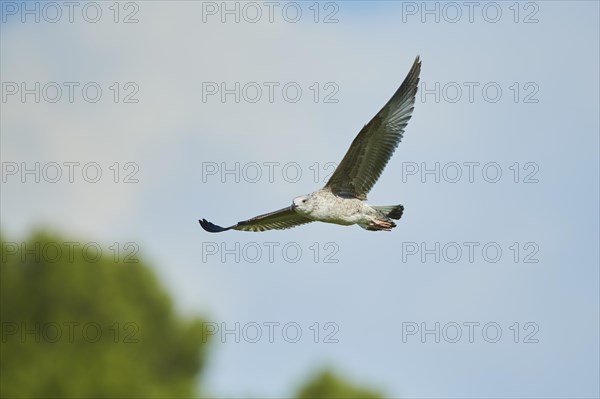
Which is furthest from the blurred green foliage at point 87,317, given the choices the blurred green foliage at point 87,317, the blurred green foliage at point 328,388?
the blurred green foliage at point 328,388

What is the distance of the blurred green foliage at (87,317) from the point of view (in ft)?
66.6

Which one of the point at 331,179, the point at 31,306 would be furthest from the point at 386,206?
the point at 31,306

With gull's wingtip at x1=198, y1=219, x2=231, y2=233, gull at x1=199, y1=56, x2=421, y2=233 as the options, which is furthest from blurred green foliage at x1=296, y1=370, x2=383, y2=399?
gull at x1=199, y1=56, x2=421, y2=233

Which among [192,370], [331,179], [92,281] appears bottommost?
[192,370]

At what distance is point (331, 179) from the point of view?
8.99 metres

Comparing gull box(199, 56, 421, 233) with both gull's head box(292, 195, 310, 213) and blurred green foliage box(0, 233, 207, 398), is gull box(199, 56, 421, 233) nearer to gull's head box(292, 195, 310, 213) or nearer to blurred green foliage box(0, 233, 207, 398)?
gull's head box(292, 195, 310, 213)

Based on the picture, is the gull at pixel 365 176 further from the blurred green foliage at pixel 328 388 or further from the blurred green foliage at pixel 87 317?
the blurred green foliage at pixel 87 317

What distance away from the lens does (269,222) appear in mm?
9719

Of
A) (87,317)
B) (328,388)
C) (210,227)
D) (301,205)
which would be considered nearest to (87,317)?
(87,317)

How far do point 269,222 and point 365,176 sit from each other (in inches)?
42.7

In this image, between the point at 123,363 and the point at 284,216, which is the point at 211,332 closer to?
the point at 123,363

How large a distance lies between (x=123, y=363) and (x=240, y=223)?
385 inches

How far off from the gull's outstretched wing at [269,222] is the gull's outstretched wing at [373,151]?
1.98 feet

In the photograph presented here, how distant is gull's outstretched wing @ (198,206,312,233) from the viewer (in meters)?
9.50
